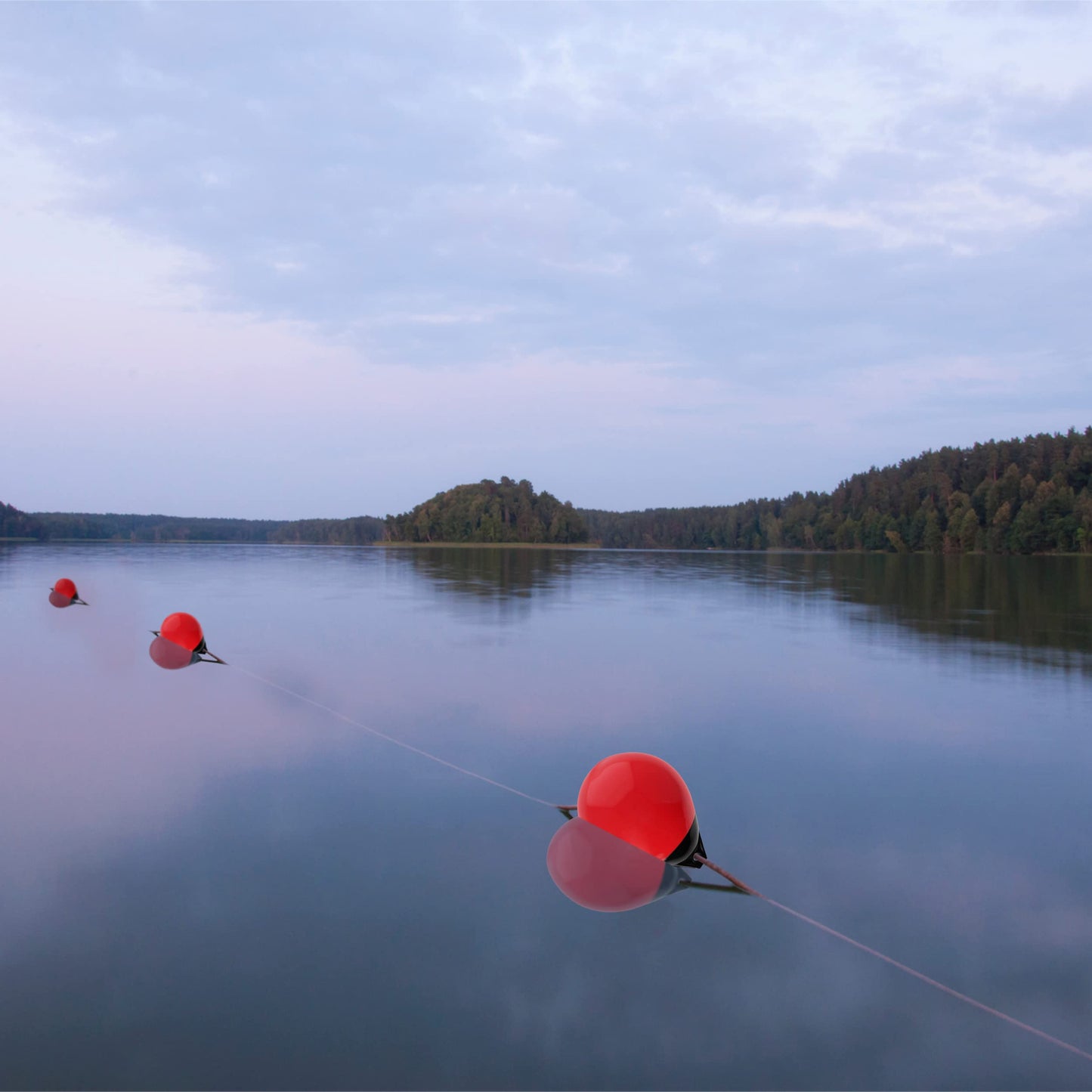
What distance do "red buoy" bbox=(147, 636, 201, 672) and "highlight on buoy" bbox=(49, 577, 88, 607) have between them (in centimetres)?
913

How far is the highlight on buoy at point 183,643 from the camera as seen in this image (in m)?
12.9

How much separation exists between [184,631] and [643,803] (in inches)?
450

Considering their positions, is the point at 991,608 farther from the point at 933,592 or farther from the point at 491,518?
the point at 491,518

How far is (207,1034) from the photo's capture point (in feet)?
10.7

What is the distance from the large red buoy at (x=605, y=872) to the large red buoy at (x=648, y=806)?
0.09 metres

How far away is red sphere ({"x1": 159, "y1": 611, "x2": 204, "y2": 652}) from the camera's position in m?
13.5

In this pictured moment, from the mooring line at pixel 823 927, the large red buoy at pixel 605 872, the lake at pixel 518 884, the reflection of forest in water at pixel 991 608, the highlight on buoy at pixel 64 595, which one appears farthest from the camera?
the highlight on buoy at pixel 64 595

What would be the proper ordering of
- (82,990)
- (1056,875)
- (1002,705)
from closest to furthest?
(82,990) → (1056,875) → (1002,705)

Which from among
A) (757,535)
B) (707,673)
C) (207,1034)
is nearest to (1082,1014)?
(207,1034)

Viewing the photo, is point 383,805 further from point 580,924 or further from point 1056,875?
point 1056,875

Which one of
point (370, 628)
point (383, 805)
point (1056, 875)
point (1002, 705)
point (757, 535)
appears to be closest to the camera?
point (1056, 875)

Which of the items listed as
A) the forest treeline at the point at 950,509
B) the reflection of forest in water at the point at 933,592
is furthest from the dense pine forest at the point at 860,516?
the reflection of forest in water at the point at 933,592

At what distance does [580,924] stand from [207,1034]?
1903mm

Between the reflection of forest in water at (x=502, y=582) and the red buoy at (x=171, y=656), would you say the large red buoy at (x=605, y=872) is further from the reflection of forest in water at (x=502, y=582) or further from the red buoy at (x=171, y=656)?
the reflection of forest in water at (x=502, y=582)
